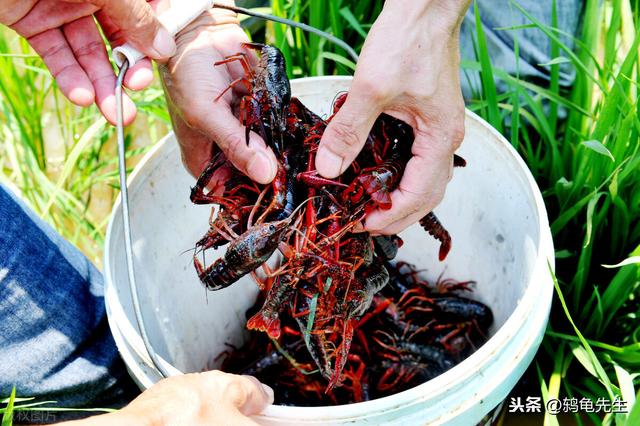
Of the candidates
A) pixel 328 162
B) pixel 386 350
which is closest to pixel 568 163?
pixel 386 350

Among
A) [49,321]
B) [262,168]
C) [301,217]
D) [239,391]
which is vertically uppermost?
[262,168]

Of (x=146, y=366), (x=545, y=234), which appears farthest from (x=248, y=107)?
(x=545, y=234)

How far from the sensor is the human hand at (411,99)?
1648mm

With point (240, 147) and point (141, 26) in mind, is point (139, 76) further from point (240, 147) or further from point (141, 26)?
point (240, 147)

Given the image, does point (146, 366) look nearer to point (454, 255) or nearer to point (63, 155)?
point (454, 255)

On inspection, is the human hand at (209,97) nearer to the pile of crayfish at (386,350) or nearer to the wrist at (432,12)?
the wrist at (432,12)

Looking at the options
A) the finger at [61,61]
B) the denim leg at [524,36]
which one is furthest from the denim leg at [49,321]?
the denim leg at [524,36]

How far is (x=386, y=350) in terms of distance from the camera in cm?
248

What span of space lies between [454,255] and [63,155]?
218 cm

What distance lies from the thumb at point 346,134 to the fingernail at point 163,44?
0.56m

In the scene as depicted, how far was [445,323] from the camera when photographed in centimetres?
264

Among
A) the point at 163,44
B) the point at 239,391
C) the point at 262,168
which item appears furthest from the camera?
the point at 163,44

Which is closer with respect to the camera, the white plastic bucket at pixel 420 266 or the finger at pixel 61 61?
the white plastic bucket at pixel 420 266

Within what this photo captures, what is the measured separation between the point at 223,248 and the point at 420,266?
2.72 feet
